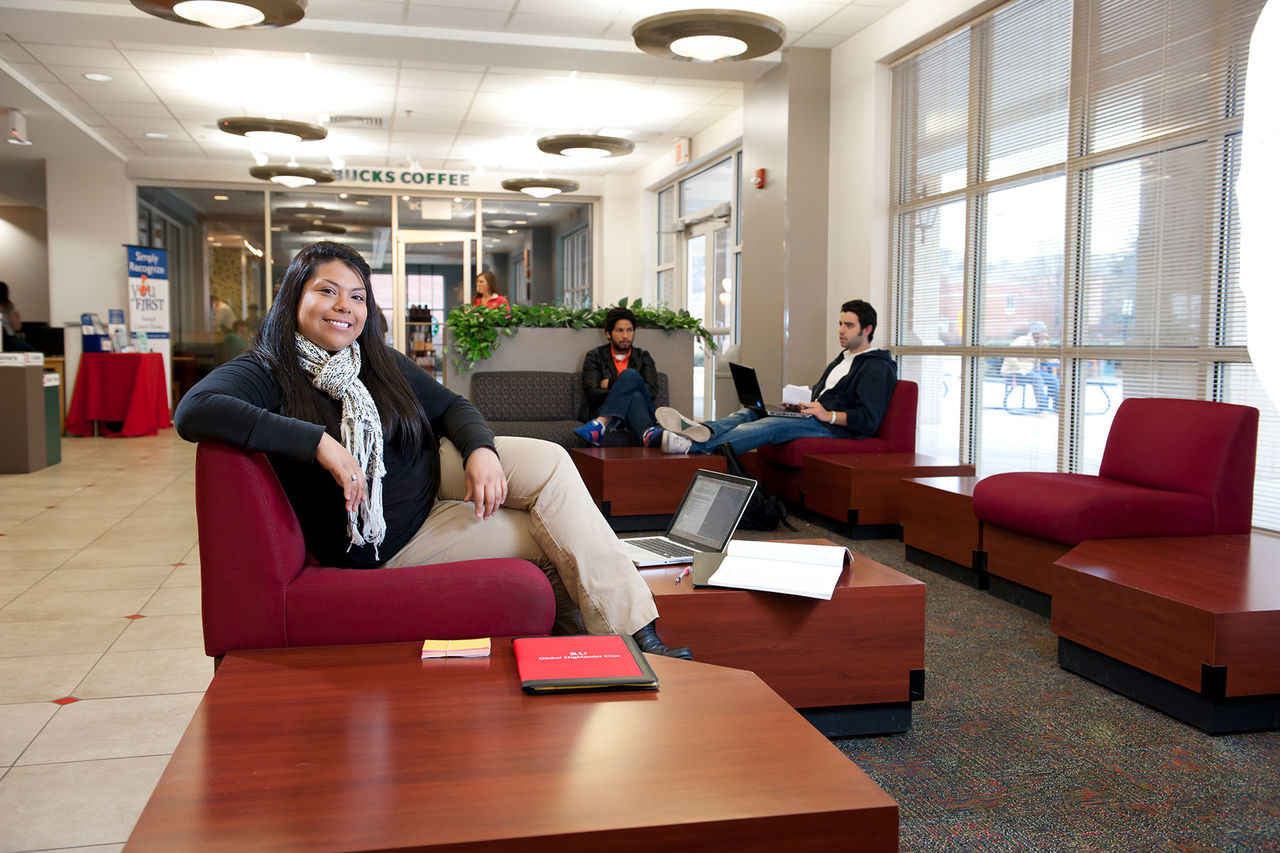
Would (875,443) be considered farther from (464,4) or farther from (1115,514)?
(464,4)

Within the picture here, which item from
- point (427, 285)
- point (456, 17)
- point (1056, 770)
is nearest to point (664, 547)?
point (1056, 770)

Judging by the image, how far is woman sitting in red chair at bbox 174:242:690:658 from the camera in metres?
2.11

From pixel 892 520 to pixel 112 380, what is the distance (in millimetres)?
8734

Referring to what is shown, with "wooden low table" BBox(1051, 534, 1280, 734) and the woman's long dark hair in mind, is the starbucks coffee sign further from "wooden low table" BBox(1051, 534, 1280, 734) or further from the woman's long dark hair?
"wooden low table" BBox(1051, 534, 1280, 734)

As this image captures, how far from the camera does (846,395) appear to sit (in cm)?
562

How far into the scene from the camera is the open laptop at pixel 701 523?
104 inches

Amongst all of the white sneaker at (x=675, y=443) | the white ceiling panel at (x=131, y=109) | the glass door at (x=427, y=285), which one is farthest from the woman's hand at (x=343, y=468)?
the glass door at (x=427, y=285)

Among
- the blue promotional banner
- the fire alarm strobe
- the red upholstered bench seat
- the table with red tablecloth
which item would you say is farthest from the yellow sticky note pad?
the blue promotional banner

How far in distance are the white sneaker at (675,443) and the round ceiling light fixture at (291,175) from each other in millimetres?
6784

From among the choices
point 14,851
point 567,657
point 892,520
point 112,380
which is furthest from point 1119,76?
point 112,380

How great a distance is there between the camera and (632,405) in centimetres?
595

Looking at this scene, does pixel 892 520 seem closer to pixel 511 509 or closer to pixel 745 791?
pixel 511 509

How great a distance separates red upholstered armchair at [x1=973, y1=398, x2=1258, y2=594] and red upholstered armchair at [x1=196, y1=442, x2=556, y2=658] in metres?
2.15

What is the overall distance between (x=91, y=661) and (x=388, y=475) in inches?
57.4
